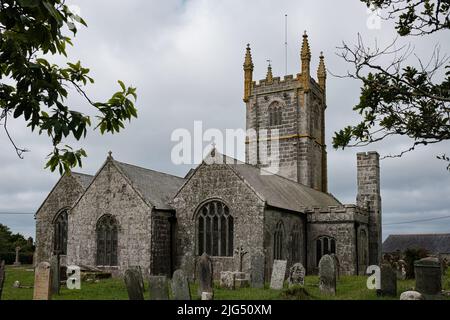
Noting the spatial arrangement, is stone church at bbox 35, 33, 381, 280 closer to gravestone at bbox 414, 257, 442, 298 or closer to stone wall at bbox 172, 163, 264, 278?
stone wall at bbox 172, 163, 264, 278

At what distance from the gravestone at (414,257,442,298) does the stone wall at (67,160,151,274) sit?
1311 centimetres

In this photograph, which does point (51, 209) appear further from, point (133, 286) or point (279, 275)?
point (133, 286)

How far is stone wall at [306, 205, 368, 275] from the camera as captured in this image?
2692cm

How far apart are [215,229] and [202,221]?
801mm

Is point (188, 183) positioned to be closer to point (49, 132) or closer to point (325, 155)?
point (49, 132)

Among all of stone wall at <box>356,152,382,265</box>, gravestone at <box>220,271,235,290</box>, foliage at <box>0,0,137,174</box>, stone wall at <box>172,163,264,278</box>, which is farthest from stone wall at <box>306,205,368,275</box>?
foliage at <box>0,0,137,174</box>

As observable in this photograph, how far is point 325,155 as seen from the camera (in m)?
43.5

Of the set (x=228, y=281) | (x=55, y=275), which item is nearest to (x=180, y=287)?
(x=228, y=281)

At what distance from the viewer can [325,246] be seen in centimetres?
2781

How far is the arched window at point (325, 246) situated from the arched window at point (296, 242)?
1.31 metres

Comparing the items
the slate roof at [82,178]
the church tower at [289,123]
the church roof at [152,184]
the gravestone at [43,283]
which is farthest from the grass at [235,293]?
the church tower at [289,123]

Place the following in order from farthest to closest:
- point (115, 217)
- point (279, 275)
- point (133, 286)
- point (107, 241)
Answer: point (107, 241) → point (115, 217) → point (279, 275) → point (133, 286)
